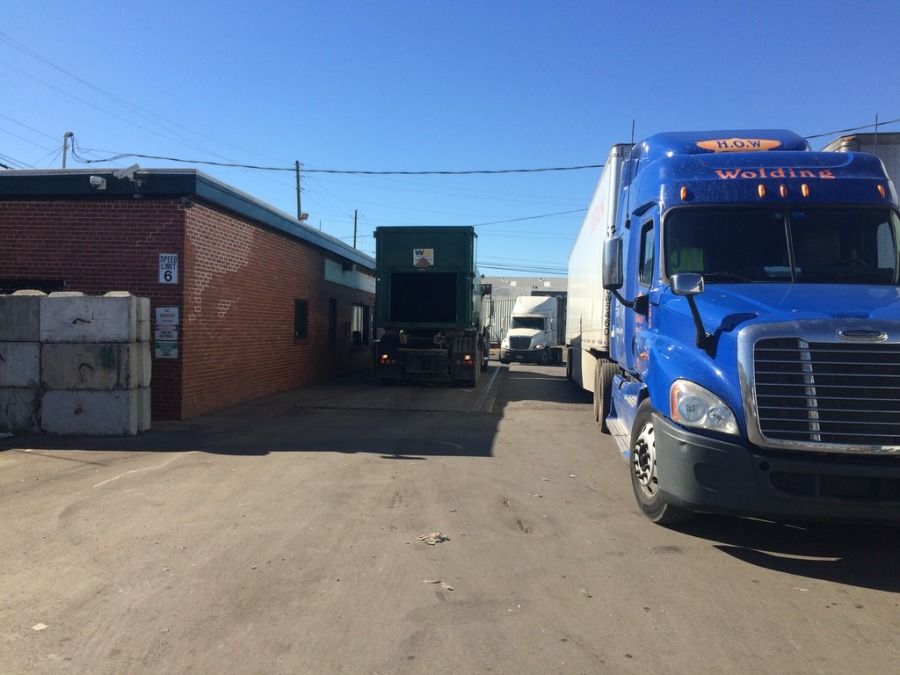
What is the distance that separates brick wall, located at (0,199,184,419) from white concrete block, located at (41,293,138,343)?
4.96ft

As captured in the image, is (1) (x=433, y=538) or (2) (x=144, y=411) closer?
(1) (x=433, y=538)

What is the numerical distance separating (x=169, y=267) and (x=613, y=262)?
764 centimetres

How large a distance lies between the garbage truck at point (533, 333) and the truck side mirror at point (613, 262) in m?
23.2

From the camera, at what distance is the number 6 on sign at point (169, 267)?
1073 cm

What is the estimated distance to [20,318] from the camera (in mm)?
9391

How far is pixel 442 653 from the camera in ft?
11.3

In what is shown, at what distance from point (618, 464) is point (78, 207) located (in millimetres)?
9657


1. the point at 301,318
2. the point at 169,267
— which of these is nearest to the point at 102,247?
the point at 169,267

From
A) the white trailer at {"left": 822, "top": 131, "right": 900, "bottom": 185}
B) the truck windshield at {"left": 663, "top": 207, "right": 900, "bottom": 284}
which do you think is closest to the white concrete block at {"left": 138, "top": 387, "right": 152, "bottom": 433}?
the truck windshield at {"left": 663, "top": 207, "right": 900, "bottom": 284}

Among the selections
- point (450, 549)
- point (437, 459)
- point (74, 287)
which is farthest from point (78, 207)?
point (450, 549)

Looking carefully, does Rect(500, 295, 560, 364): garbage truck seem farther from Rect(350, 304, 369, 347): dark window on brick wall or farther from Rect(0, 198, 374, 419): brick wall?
Rect(0, 198, 374, 419): brick wall

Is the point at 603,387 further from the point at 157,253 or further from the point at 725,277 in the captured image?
the point at 157,253

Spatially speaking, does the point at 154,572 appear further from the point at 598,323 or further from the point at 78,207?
the point at 78,207

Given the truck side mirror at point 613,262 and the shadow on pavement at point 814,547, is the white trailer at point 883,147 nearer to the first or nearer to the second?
the truck side mirror at point 613,262
